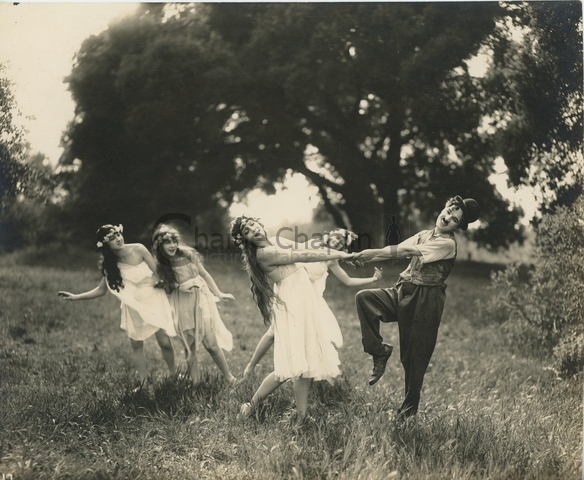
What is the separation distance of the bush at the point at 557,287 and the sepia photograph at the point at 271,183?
0.6 inches

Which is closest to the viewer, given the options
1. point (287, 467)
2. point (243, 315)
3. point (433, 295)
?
point (287, 467)

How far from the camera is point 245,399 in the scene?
163 inches

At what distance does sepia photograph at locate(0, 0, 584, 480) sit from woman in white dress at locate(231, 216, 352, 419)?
0.12 meters

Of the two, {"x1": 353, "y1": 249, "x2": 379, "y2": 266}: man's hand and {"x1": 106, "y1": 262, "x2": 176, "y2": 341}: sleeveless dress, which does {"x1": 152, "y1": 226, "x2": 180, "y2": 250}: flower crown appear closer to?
{"x1": 106, "y1": 262, "x2": 176, "y2": 341}: sleeveless dress

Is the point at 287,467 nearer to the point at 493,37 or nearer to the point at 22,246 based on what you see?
the point at 22,246

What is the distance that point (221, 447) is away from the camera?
3918mm

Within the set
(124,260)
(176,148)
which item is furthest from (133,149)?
(124,260)

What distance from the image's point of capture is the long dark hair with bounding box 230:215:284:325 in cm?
407

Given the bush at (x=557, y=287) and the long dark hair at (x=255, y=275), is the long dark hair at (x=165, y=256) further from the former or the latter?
the bush at (x=557, y=287)

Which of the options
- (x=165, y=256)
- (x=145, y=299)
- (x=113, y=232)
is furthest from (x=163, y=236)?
(x=145, y=299)

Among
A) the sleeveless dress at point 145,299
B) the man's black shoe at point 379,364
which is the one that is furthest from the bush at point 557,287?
the sleeveless dress at point 145,299

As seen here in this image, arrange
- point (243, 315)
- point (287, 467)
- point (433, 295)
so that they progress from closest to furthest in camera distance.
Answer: point (287, 467) → point (433, 295) → point (243, 315)

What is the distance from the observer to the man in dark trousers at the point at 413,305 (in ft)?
13.5

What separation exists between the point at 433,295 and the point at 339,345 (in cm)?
75
